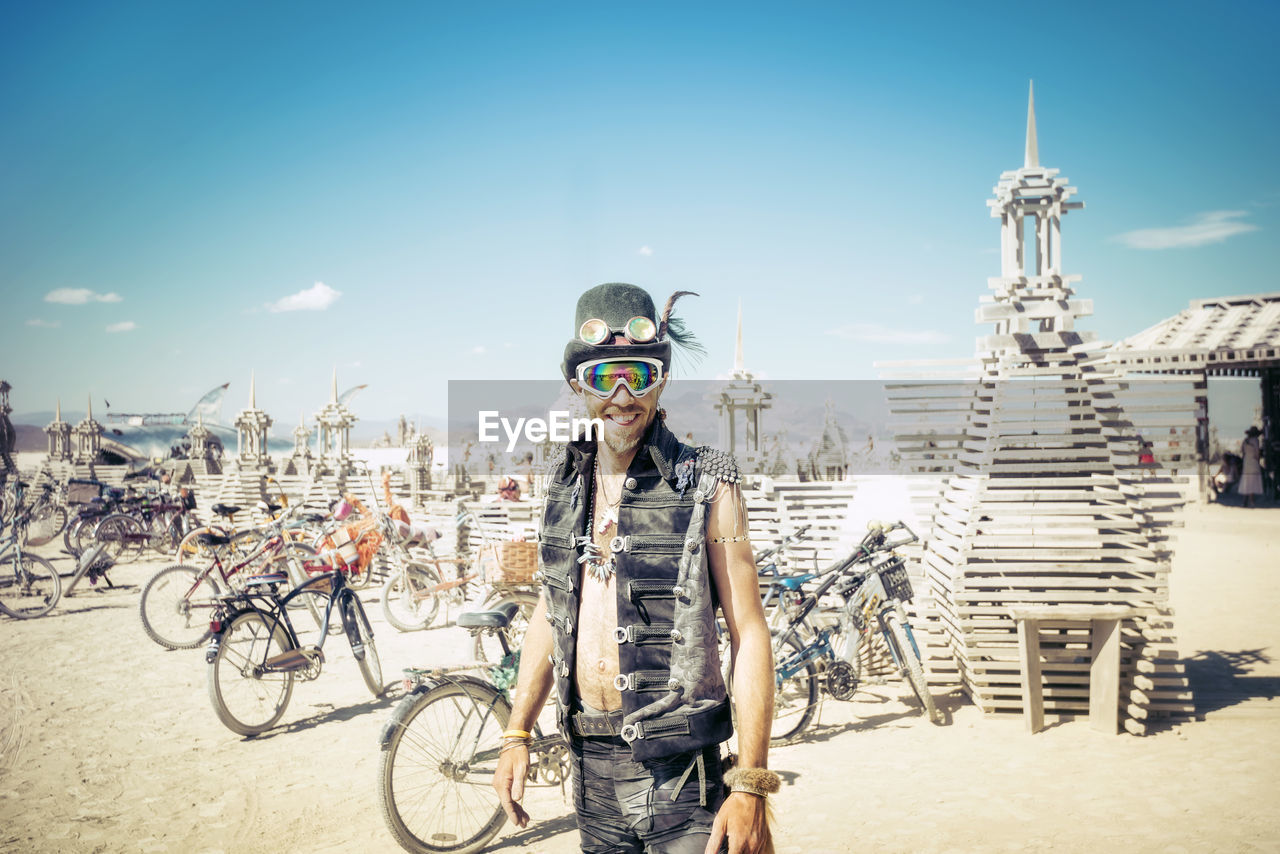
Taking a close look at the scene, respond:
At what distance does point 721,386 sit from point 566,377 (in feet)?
65.3

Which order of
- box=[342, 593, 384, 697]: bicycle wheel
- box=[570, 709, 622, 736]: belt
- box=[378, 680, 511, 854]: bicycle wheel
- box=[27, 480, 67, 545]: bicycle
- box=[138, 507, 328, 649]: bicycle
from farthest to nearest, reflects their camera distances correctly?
box=[27, 480, 67, 545]: bicycle → box=[138, 507, 328, 649]: bicycle → box=[342, 593, 384, 697]: bicycle wheel → box=[378, 680, 511, 854]: bicycle wheel → box=[570, 709, 622, 736]: belt

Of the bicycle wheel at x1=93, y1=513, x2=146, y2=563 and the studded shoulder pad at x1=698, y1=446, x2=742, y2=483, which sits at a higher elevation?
the studded shoulder pad at x1=698, y1=446, x2=742, y2=483

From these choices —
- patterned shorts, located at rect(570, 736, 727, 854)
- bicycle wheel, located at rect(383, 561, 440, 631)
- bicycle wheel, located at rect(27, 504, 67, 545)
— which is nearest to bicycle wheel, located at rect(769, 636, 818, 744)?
patterned shorts, located at rect(570, 736, 727, 854)

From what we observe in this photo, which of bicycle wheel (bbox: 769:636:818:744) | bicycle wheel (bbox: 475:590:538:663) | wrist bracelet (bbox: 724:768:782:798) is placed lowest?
bicycle wheel (bbox: 769:636:818:744)

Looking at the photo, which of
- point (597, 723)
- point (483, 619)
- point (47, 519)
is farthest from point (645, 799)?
point (47, 519)

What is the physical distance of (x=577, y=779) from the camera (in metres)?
2.48

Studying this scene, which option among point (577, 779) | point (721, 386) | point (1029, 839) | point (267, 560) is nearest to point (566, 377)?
point (577, 779)

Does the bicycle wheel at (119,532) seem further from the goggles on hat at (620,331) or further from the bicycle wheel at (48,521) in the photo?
the goggles on hat at (620,331)

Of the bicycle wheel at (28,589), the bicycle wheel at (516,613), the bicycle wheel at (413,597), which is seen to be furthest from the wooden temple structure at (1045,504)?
the bicycle wheel at (28,589)

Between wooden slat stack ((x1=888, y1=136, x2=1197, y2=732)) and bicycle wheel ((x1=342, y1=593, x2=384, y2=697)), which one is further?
bicycle wheel ((x1=342, y1=593, x2=384, y2=697))

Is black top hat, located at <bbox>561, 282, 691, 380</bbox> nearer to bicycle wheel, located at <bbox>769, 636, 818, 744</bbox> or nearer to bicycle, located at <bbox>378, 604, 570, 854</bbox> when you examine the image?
bicycle, located at <bbox>378, 604, 570, 854</bbox>

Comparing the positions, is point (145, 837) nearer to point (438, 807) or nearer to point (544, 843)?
point (438, 807)

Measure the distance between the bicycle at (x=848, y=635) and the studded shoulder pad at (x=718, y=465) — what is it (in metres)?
4.50

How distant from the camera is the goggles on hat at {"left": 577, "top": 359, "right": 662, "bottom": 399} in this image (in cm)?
247
